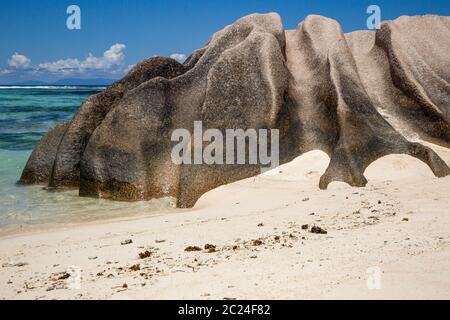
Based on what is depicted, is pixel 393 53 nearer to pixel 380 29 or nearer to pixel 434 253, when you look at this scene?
pixel 380 29

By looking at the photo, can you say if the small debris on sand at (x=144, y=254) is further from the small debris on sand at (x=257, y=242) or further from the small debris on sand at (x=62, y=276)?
the small debris on sand at (x=257, y=242)

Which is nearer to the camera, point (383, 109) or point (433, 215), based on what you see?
point (433, 215)

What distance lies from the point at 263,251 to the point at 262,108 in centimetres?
411

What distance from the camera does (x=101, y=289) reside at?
376cm

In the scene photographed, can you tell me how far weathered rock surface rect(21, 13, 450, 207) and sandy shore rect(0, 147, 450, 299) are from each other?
883 millimetres

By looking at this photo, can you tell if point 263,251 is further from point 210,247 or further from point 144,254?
point 144,254

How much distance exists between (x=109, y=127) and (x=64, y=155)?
4.48 ft

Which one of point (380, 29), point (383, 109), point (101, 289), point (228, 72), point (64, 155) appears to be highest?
point (380, 29)

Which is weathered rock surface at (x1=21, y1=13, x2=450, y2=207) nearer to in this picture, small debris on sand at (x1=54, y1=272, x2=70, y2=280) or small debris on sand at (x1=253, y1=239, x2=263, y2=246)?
small debris on sand at (x1=253, y1=239, x2=263, y2=246)

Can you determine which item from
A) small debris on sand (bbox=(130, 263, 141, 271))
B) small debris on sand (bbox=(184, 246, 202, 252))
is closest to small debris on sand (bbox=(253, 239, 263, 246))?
small debris on sand (bbox=(184, 246, 202, 252))

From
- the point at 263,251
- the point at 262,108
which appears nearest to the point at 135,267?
the point at 263,251

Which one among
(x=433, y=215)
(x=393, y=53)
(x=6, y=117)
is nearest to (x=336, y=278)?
(x=433, y=215)

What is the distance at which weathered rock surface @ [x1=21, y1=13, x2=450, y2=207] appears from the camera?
7930 mm

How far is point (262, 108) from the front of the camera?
→ 27.0 feet
